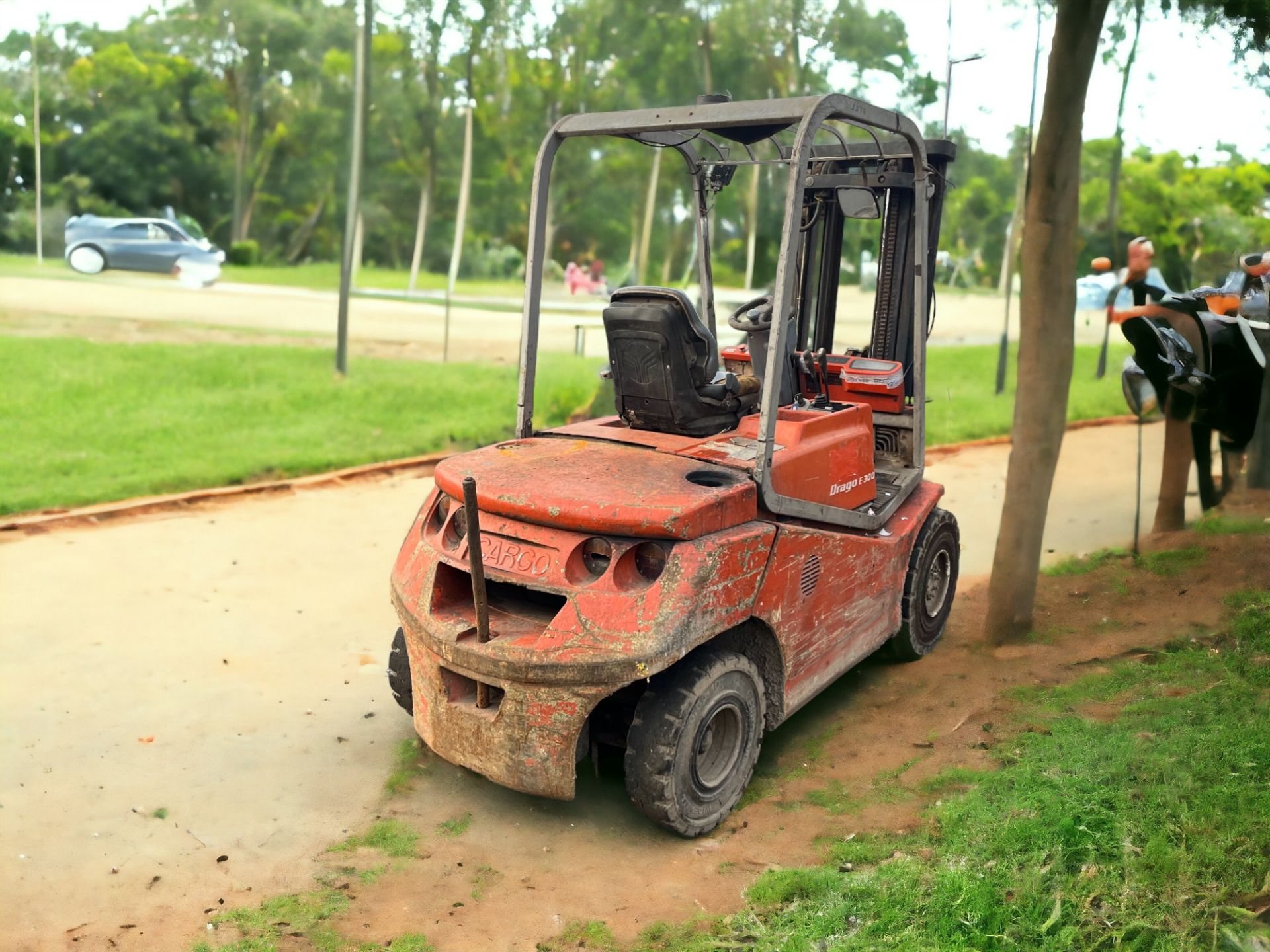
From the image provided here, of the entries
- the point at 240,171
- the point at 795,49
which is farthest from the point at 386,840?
the point at 240,171

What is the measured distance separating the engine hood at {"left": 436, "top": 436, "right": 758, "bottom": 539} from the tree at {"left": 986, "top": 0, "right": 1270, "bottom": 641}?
2166mm

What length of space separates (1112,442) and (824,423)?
8941 mm

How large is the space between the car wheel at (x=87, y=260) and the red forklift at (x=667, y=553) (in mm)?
12628

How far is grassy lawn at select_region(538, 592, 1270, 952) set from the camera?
379cm

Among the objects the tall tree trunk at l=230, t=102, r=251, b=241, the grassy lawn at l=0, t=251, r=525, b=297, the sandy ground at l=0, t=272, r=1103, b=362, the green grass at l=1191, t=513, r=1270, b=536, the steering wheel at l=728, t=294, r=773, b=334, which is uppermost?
the tall tree trunk at l=230, t=102, r=251, b=241

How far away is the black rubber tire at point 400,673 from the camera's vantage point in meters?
5.60

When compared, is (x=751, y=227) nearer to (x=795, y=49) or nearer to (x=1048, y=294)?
(x=795, y=49)

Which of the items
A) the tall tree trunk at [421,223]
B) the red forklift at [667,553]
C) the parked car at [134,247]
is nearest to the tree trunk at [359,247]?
the tall tree trunk at [421,223]

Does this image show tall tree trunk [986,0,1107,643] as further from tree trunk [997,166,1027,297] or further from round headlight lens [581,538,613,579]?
tree trunk [997,166,1027,297]

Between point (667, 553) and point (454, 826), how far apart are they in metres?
1.42

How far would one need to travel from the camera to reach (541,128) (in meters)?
19.5

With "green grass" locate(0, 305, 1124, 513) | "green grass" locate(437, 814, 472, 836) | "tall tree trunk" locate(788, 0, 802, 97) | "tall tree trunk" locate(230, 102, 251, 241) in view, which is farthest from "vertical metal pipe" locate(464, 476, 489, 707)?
"tall tree trunk" locate(230, 102, 251, 241)

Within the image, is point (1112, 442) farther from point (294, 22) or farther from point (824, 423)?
point (294, 22)

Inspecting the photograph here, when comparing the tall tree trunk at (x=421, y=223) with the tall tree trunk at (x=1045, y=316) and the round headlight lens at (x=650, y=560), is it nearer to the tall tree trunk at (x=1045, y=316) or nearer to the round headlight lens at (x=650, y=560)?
the tall tree trunk at (x=1045, y=316)
